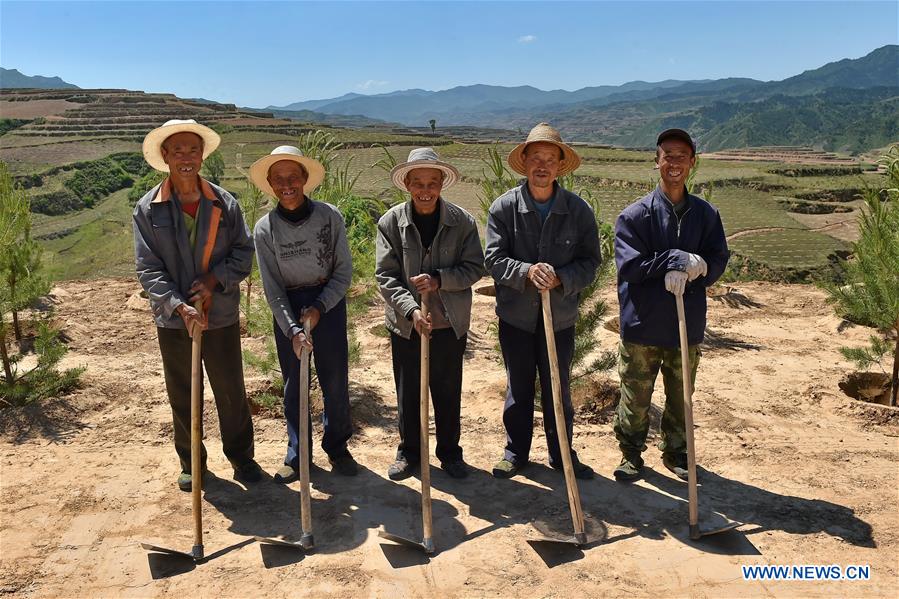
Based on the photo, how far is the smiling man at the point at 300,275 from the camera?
3914 mm

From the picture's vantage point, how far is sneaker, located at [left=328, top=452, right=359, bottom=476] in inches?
172

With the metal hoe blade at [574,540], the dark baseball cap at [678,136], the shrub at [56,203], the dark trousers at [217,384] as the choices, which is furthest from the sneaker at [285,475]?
the shrub at [56,203]

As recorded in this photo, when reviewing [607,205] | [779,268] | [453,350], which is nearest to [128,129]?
[607,205]

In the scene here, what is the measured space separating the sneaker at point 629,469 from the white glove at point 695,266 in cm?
142

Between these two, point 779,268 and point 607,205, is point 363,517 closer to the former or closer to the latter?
point 779,268

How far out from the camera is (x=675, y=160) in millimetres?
3773

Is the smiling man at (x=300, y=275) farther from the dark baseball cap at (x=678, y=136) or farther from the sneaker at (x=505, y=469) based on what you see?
the dark baseball cap at (x=678, y=136)

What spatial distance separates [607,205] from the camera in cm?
2286

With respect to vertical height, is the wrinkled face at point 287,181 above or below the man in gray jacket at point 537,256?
above

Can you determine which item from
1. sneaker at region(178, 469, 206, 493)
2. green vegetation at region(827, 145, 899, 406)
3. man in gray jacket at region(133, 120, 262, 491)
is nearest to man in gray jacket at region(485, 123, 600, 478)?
man in gray jacket at region(133, 120, 262, 491)

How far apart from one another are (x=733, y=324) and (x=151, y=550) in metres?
7.77

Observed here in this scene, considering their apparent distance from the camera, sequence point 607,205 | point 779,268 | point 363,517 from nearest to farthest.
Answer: point 363,517
point 779,268
point 607,205

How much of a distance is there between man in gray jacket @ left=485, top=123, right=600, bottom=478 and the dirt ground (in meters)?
0.84

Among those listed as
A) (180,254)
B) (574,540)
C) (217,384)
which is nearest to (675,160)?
(574,540)
